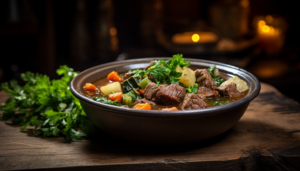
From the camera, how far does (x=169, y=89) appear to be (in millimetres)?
2391

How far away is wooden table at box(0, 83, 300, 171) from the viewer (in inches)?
81.1

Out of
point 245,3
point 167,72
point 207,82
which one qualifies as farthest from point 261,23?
point 167,72

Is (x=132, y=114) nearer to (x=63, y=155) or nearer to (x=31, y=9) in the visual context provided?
(x=63, y=155)

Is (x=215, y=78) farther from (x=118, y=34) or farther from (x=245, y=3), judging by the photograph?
(x=245, y=3)

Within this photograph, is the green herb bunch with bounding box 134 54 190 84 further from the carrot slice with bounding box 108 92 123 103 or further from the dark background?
the dark background

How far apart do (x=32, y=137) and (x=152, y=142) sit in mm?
1146

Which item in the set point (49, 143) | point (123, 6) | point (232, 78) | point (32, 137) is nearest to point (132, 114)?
point (49, 143)

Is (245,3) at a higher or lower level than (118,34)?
higher

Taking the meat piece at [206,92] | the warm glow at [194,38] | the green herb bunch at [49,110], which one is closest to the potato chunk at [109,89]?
the green herb bunch at [49,110]

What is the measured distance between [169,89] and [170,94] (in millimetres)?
57

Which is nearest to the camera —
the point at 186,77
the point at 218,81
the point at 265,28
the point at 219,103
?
the point at 219,103

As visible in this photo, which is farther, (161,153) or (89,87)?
(89,87)

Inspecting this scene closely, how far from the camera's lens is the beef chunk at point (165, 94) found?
7.73ft

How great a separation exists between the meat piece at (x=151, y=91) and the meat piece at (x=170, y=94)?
5 cm
